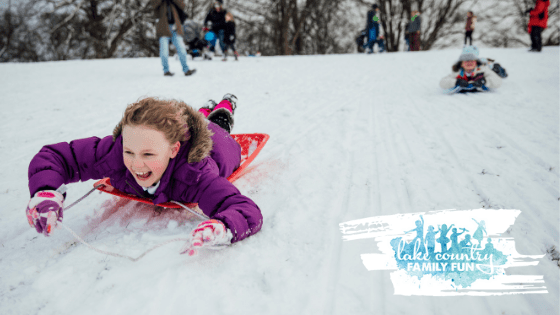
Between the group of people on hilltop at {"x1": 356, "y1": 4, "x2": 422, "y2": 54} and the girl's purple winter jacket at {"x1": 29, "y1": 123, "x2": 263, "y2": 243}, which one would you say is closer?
the girl's purple winter jacket at {"x1": 29, "y1": 123, "x2": 263, "y2": 243}

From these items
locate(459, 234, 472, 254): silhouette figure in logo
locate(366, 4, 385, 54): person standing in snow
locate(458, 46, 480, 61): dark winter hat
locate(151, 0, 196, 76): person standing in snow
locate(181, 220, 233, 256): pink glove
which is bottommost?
locate(459, 234, 472, 254): silhouette figure in logo

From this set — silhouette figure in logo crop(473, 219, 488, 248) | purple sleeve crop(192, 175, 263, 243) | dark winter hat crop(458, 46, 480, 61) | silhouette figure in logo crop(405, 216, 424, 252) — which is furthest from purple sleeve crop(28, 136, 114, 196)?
dark winter hat crop(458, 46, 480, 61)

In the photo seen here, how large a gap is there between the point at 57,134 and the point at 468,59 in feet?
17.0

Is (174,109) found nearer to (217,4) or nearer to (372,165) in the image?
(372,165)

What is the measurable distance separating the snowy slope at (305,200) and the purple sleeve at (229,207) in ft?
0.36

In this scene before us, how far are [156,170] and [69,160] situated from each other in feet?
1.69

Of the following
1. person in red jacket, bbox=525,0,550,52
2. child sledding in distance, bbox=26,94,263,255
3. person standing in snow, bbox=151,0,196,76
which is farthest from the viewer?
person in red jacket, bbox=525,0,550,52

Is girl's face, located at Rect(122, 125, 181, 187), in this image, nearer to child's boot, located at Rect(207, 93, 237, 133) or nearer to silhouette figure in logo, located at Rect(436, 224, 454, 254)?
child's boot, located at Rect(207, 93, 237, 133)

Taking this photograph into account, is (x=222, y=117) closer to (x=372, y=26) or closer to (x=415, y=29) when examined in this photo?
(x=372, y=26)

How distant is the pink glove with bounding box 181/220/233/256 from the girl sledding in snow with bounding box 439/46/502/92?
14.1ft

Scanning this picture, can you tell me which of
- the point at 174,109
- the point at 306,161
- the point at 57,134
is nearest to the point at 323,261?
the point at 174,109

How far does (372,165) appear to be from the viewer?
2.32 m

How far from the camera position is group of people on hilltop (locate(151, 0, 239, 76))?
528cm

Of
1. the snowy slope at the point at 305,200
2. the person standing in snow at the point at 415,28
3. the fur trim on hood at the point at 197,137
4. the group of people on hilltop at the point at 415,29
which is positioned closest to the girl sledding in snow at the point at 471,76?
the snowy slope at the point at 305,200
